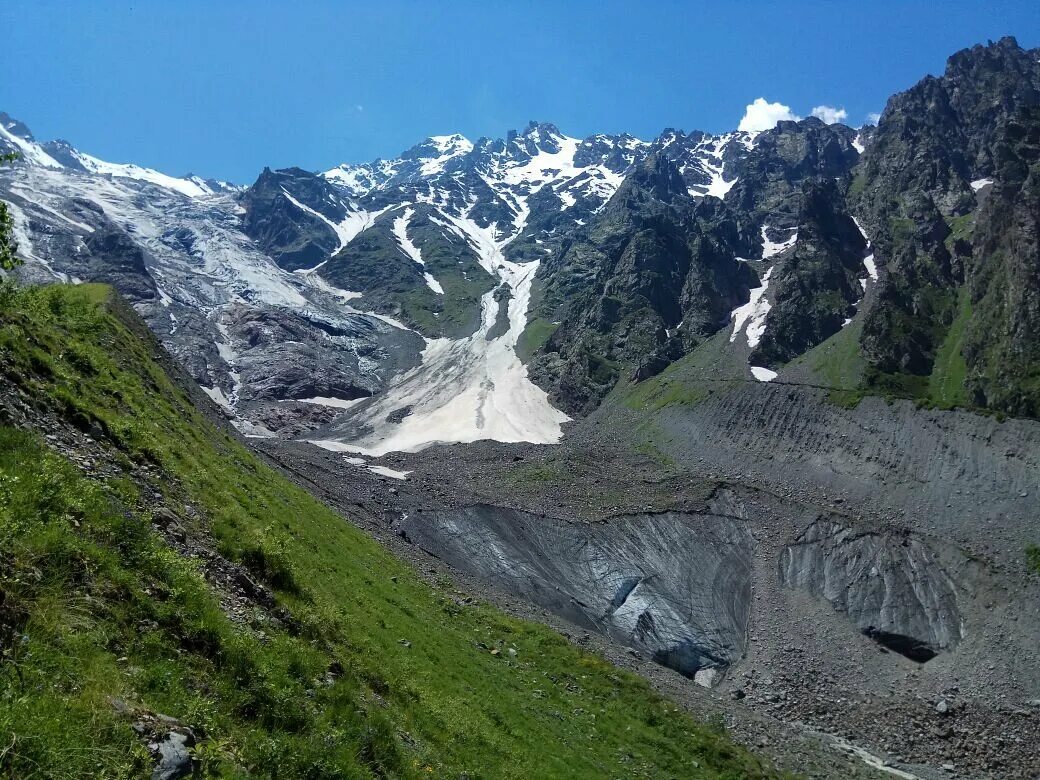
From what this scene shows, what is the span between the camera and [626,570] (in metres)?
61.8

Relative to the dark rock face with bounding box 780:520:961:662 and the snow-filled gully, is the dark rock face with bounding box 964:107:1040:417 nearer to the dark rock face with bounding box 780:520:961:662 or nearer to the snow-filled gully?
the dark rock face with bounding box 780:520:961:662

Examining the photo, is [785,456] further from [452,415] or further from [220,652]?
[220,652]

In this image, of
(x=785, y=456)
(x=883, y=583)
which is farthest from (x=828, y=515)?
(x=785, y=456)

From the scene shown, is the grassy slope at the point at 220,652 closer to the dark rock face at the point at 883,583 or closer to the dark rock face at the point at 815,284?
the dark rock face at the point at 883,583

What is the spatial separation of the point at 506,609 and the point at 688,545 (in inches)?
1346

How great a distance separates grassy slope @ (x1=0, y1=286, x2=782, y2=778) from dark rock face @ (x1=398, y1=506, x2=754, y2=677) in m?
25.7

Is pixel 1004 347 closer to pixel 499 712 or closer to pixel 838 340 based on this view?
pixel 838 340

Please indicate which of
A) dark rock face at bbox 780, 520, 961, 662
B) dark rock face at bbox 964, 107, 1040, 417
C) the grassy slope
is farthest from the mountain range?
the grassy slope

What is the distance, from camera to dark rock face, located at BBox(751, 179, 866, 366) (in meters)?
152

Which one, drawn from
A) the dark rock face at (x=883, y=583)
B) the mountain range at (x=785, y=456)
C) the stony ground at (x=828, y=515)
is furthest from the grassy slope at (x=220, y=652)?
the dark rock face at (x=883, y=583)

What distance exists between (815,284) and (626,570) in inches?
5193

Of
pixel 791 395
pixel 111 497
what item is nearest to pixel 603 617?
pixel 111 497

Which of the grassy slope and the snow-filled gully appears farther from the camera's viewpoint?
the snow-filled gully

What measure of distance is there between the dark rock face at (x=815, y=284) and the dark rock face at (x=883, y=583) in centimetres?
8465
